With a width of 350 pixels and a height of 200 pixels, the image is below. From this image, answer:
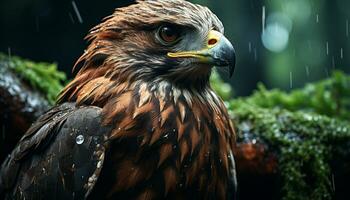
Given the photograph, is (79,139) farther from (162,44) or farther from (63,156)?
(162,44)

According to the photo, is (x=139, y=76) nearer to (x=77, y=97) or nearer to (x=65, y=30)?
(x=77, y=97)

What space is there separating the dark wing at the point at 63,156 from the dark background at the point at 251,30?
4.44 m

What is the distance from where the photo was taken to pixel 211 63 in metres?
3.94

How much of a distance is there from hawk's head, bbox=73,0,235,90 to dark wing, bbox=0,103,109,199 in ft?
1.22

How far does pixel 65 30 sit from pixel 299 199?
4.84 m

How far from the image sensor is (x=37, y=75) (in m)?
5.64

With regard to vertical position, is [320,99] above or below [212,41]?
below

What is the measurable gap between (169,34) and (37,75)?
1.98 metres

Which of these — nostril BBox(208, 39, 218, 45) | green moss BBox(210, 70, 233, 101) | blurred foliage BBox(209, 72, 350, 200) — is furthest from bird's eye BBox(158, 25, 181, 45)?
green moss BBox(210, 70, 233, 101)

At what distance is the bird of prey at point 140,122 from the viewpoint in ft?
12.6

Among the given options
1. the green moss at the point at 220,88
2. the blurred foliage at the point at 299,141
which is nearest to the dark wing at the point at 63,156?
the blurred foliage at the point at 299,141

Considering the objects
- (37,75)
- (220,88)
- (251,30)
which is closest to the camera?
(37,75)

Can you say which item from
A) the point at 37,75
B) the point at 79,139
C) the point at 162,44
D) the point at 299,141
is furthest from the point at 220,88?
the point at 79,139

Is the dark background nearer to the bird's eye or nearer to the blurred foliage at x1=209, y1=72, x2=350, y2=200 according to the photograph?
the blurred foliage at x1=209, y1=72, x2=350, y2=200
